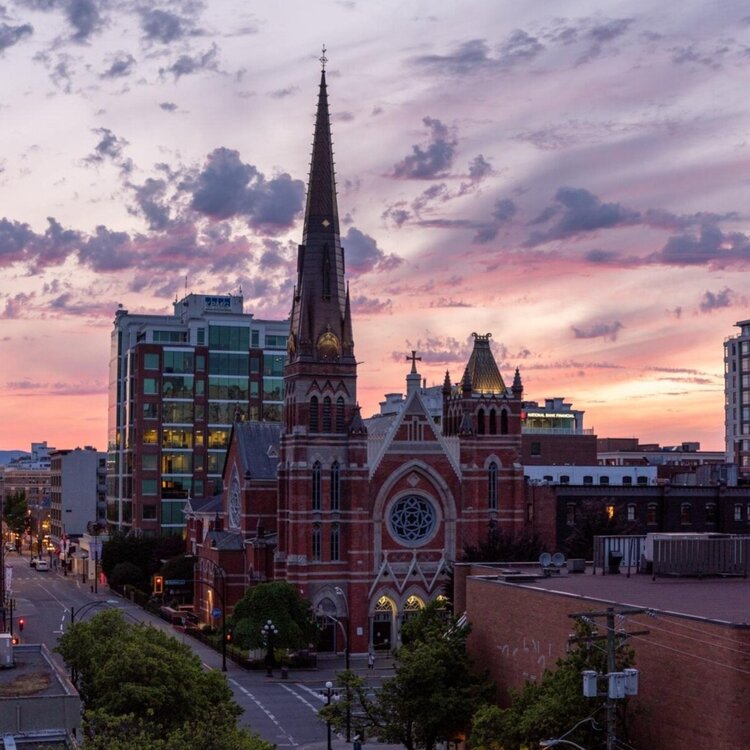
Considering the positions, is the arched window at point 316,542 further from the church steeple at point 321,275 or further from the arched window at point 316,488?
the church steeple at point 321,275

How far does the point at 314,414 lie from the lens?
94562 mm

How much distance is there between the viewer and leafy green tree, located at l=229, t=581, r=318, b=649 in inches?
3317

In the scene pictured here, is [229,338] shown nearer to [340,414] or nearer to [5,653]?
[340,414]

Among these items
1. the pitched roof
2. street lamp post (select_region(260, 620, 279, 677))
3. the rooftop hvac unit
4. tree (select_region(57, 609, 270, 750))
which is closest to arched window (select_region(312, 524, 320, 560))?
street lamp post (select_region(260, 620, 279, 677))

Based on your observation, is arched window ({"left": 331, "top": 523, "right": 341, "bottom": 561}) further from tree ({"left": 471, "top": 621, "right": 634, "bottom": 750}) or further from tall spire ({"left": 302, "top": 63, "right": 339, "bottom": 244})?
tree ({"left": 471, "top": 621, "right": 634, "bottom": 750})

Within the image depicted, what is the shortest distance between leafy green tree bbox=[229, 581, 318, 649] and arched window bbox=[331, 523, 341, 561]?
6091 mm

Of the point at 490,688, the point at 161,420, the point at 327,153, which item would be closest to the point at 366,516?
the point at 327,153

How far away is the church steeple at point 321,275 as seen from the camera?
96188 millimetres

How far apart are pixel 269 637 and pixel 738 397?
10687 cm

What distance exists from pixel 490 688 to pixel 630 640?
34.2ft

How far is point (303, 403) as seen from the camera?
94312 mm

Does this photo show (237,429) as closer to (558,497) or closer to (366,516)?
(366,516)

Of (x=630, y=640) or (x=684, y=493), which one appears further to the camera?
(x=684, y=493)

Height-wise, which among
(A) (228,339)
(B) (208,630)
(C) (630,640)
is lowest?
(B) (208,630)
